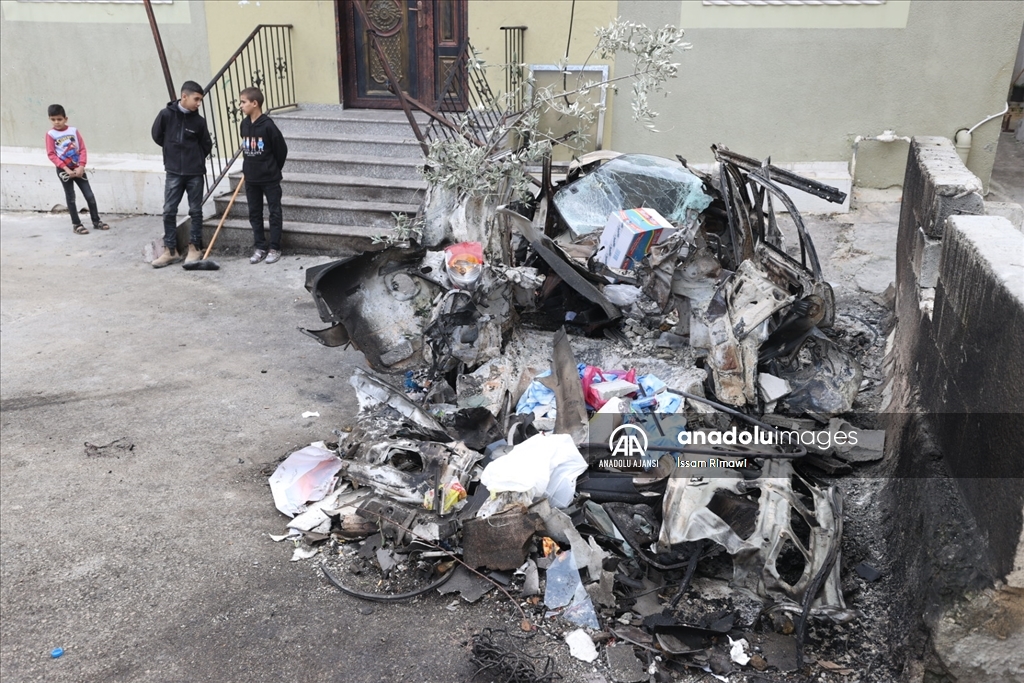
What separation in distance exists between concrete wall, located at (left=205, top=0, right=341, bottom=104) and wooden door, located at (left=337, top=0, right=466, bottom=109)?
16cm

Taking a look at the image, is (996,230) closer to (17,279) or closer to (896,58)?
(896,58)

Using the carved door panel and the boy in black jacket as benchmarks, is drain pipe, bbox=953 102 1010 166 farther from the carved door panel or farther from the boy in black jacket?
the boy in black jacket

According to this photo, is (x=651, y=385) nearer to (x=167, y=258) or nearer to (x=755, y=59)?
(x=755, y=59)

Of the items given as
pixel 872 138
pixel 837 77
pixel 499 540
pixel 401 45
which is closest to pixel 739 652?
pixel 499 540

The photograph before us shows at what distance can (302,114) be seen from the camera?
9922mm

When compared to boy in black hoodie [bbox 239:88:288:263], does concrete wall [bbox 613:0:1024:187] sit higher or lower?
higher

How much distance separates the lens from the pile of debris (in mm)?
3506

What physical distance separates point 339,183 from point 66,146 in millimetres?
3437

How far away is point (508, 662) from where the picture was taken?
3244mm

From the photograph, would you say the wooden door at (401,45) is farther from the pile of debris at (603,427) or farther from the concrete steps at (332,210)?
the pile of debris at (603,427)

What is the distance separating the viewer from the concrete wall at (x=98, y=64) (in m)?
10.2

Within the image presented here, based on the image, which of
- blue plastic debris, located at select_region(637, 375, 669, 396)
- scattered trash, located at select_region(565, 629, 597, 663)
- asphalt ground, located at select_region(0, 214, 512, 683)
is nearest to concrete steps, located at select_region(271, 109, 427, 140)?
asphalt ground, located at select_region(0, 214, 512, 683)

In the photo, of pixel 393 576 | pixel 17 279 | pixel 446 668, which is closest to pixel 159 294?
pixel 17 279

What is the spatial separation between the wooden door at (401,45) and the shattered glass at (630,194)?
4336mm
